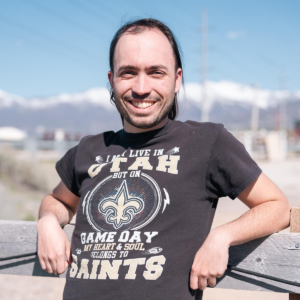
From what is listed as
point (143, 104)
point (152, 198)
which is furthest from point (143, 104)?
point (152, 198)

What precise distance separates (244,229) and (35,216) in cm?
692

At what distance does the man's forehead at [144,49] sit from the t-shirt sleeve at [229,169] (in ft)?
1.46

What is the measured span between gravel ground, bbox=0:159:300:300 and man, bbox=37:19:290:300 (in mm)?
2714

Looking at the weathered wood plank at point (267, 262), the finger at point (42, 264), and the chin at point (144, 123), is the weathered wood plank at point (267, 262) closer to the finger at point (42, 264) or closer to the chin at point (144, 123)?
the chin at point (144, 123)

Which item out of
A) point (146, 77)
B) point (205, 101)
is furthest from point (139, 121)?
point (205, 101)

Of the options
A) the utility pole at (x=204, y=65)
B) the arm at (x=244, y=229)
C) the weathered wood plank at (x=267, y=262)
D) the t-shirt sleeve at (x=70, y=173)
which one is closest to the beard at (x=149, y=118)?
the t-shirt sleeve at (x=70, y=173)

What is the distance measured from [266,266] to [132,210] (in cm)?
57

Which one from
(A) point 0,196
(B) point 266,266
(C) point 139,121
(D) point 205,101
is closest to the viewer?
(B) point 266,266

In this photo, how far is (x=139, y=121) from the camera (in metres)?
2.01

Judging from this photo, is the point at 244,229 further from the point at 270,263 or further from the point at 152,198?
the point at 152,198

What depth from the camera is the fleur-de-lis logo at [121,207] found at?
1803 millimetres

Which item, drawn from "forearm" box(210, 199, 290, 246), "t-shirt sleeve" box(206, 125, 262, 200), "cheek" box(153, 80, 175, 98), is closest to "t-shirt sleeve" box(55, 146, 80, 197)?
"cheek" box(153, 80, 175, 98)

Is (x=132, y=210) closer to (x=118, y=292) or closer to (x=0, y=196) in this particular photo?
(x=118, y=292)

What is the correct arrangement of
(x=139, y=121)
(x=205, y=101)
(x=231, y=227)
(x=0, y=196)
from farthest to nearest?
1. (x=205, y=101)
2. (x=0, y=196)
3. (x=139, y=121)
4. (x=231, y=227)
